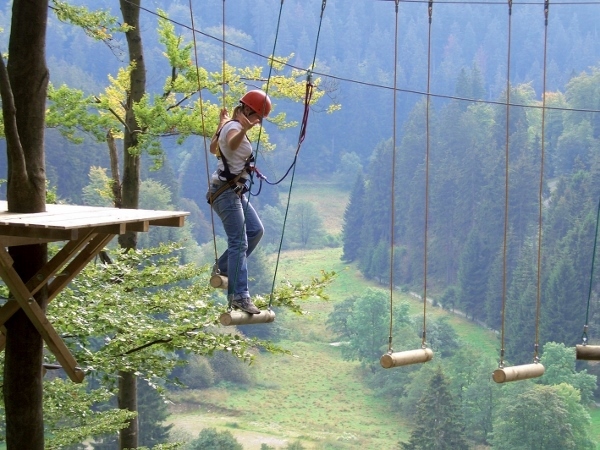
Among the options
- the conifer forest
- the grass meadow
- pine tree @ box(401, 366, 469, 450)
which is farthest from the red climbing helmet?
the grass meadow

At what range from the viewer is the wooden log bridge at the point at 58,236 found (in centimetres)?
430

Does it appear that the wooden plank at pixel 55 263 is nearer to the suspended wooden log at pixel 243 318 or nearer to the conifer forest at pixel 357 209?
the conifer forest at pixel 357 209

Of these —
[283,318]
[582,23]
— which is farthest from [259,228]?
[582,23]

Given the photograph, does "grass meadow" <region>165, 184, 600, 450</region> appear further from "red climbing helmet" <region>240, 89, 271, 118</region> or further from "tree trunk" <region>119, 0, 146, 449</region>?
"red climbing helmet" <region>240, 89, 271, 118</region>

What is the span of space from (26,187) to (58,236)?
1207 mm

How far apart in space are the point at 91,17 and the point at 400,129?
268ft

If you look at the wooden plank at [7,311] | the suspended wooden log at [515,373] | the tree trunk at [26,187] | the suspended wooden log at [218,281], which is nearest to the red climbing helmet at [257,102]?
the suspended wooden log at [218,281]

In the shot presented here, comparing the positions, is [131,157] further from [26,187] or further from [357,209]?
[357,209]

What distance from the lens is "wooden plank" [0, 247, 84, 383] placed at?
4.93 meters

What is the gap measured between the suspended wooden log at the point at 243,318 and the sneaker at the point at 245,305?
0.10 feet

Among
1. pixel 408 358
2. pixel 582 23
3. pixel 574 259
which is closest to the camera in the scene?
pixel 408 358

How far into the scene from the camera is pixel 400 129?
88.9 meters

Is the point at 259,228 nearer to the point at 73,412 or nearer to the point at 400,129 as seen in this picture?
the point at 73,412

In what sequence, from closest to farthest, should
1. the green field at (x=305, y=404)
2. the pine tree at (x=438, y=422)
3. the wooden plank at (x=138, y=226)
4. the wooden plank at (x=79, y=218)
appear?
the wooden plank at (x=79, y=218) < the wooden plank at (x=138, y=226) < the pine tree at (x=438, y=422) < the green field at (x=305, y=404)
